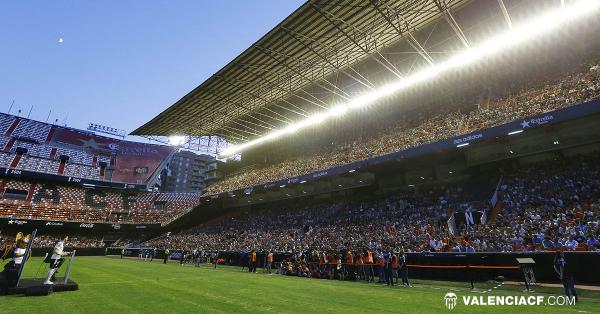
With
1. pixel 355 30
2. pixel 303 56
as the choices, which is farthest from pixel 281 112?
pixel 355 30

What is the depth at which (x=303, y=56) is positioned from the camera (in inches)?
1059

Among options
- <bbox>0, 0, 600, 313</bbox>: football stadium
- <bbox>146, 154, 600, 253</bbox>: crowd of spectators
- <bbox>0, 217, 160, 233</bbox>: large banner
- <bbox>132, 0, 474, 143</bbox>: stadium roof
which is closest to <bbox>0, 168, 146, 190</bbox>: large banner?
<bbox>0, 0, 600, 313</bbox>: football stadium

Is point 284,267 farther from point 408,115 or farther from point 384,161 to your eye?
point 408,115

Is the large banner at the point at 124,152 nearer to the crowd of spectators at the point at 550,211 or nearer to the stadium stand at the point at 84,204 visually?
the stadium stand at the point at 84,204

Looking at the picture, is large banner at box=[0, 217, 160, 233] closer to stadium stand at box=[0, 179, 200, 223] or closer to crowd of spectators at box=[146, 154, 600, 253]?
stadium stand at box=[0, 179, 200, 223]

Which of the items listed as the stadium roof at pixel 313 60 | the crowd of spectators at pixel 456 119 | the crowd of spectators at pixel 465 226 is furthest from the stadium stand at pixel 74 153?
the crowd of spectators at pixel 465 226

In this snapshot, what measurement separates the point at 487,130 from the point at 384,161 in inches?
289

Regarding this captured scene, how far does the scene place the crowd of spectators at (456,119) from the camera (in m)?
18.5

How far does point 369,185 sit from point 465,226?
34.9 ft

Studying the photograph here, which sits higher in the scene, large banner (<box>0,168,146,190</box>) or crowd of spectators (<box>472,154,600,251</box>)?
large banner (<box>0,168,146,190</box>)

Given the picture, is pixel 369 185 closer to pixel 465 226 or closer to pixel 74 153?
pixel 465 226

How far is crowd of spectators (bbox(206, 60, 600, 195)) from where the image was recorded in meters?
18.5

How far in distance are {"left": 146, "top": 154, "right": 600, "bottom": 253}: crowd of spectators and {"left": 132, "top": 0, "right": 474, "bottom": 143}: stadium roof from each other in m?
10.6

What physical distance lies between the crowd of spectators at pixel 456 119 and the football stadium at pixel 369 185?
0.19 metres
